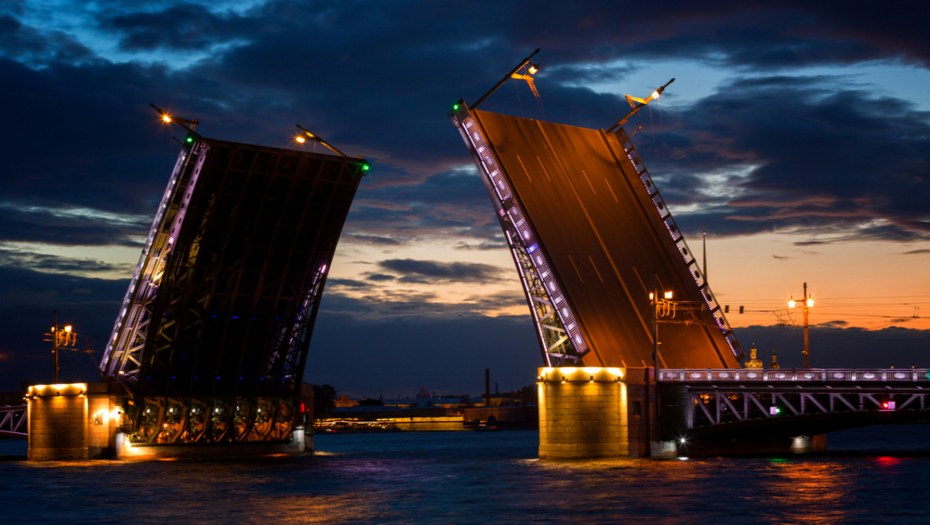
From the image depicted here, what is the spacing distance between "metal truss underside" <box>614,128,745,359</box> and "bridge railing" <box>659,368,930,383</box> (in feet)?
21.9

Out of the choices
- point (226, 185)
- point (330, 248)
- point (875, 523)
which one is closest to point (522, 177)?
point (330, 248)

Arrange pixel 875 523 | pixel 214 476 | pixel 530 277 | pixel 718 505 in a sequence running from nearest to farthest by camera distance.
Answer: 1. pixel 875 523
2. pixel 718 505
3. pixel 214 476
4. pixel 530 277

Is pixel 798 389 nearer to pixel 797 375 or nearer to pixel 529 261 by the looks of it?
pixel 797 375

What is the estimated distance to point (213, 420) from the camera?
5962 centimetres

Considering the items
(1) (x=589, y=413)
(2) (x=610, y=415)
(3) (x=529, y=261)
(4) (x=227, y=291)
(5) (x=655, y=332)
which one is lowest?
(2) (x=610, y=415)

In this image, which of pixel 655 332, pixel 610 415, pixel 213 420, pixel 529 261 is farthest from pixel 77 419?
pixel 655 332

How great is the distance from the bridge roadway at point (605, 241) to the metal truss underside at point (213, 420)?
65.3ft

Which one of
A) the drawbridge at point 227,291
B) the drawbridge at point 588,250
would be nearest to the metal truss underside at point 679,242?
the drawbridge at point 588,250

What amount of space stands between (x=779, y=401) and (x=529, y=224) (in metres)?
15.2

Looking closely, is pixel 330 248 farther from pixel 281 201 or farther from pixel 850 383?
pixel 850 383

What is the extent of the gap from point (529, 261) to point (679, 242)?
10137mm

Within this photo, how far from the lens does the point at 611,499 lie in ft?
105

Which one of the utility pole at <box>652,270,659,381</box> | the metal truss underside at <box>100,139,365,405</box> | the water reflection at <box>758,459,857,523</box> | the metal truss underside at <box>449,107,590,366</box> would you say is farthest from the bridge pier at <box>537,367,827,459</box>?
the metal truss underside at <box>100,139,365,405</box>

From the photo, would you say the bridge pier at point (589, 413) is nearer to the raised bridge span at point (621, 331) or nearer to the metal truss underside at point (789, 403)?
the raised bridge span at point (621, 331)
